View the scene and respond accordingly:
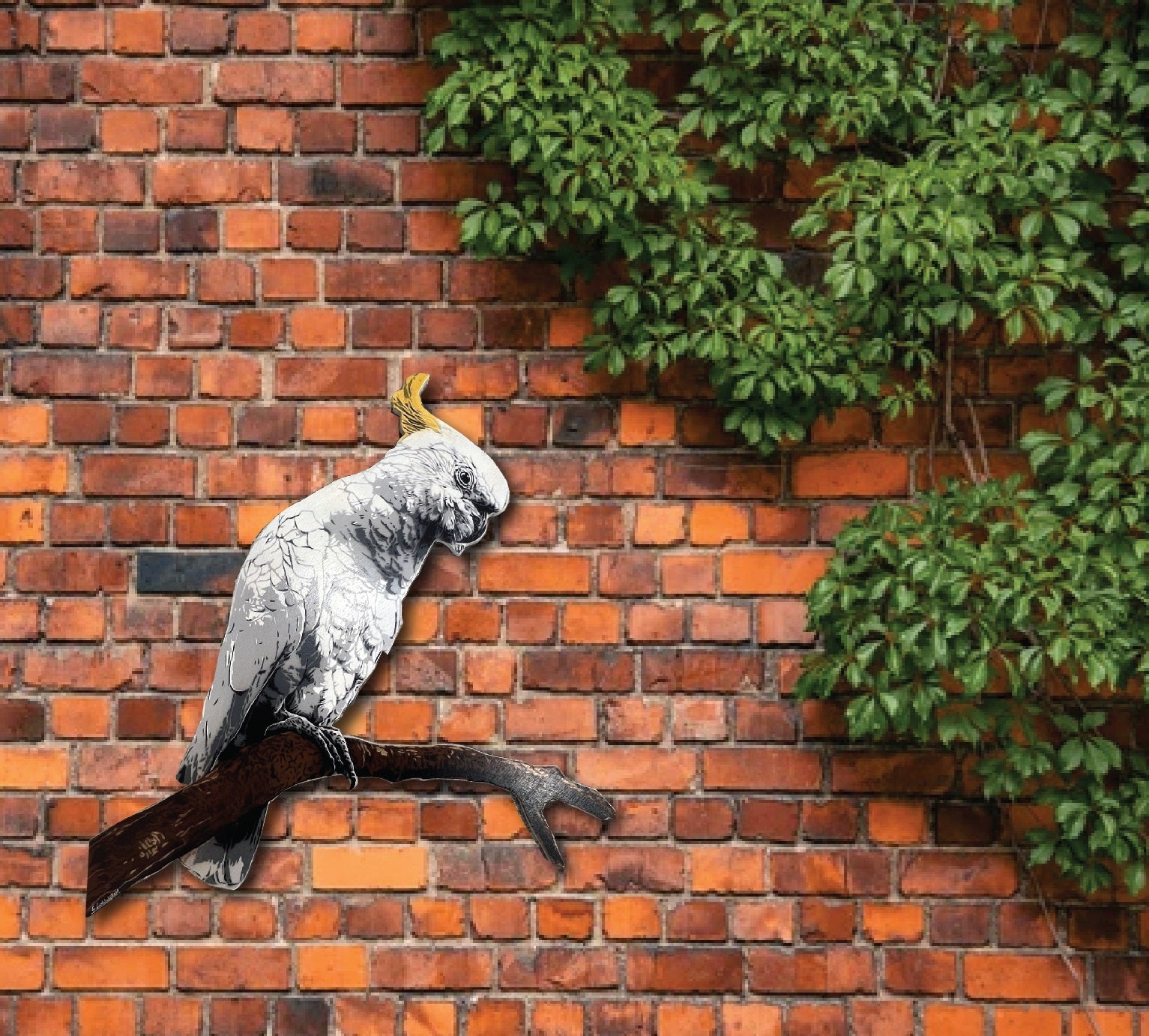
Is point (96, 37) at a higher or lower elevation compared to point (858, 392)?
higher

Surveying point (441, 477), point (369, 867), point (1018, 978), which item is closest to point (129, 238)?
point (441, 477)

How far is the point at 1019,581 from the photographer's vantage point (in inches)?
82.4

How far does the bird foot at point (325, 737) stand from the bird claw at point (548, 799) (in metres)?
0.28

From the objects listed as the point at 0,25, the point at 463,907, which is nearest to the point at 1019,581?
the point at 463,907

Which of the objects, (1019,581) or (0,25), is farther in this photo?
(0,25)

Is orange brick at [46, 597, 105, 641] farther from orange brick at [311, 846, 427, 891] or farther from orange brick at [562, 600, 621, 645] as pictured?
orange brick at [562, 600, 621, 645]

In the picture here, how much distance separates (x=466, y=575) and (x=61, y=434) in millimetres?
737

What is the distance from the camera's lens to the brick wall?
7.43ft

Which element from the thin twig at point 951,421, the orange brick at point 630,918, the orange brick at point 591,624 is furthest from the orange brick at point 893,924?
the thin twig at point 951,421

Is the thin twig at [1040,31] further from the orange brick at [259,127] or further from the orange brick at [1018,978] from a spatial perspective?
the orange brick at [1018,978]

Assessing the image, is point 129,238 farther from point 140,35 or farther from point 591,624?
point 591,624

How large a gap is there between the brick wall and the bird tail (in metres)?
0.03

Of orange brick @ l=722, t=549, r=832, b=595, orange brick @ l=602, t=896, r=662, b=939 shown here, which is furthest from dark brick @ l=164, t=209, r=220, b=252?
orange brick @ l=602, t=896, r=662, b=939

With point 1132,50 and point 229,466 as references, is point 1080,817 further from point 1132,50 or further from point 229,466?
point 229,466
